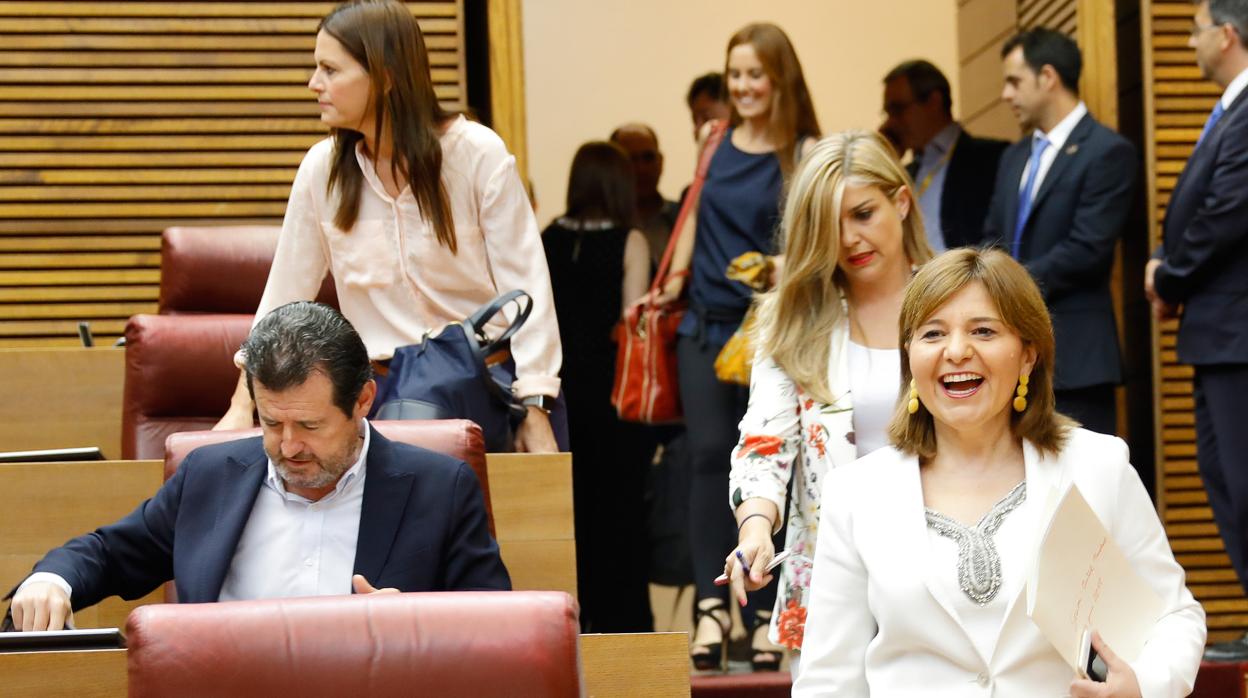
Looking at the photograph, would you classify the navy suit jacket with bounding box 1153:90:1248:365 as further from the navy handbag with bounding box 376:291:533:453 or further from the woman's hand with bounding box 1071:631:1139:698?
the woman's hand with bounding box 1071:631:1139:698

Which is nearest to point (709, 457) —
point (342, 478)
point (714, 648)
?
point (714, 648)

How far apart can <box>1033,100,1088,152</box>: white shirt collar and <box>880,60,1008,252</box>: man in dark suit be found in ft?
1.45

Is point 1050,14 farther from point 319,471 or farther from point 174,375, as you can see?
point 319,471

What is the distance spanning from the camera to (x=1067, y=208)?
5.32 meters

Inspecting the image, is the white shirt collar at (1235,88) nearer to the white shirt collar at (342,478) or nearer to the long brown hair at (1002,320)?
the long brown hair at (1002,320)

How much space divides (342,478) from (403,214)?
102 cm

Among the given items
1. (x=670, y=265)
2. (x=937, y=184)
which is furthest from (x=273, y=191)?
(x=937, y=184)

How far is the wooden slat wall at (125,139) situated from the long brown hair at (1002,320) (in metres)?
3.15

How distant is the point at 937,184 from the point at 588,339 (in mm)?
1269

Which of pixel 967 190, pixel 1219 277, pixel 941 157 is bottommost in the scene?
pixel 1219 277

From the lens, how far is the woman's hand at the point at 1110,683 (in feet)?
7.88

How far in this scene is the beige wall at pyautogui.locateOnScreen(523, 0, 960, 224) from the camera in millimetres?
8781

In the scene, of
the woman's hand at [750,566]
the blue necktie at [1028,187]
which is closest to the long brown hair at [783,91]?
the blue necktie at [1028,187]

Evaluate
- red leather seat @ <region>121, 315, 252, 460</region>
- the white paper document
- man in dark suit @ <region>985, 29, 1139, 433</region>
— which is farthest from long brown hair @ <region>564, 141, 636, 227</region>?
the white paper document
